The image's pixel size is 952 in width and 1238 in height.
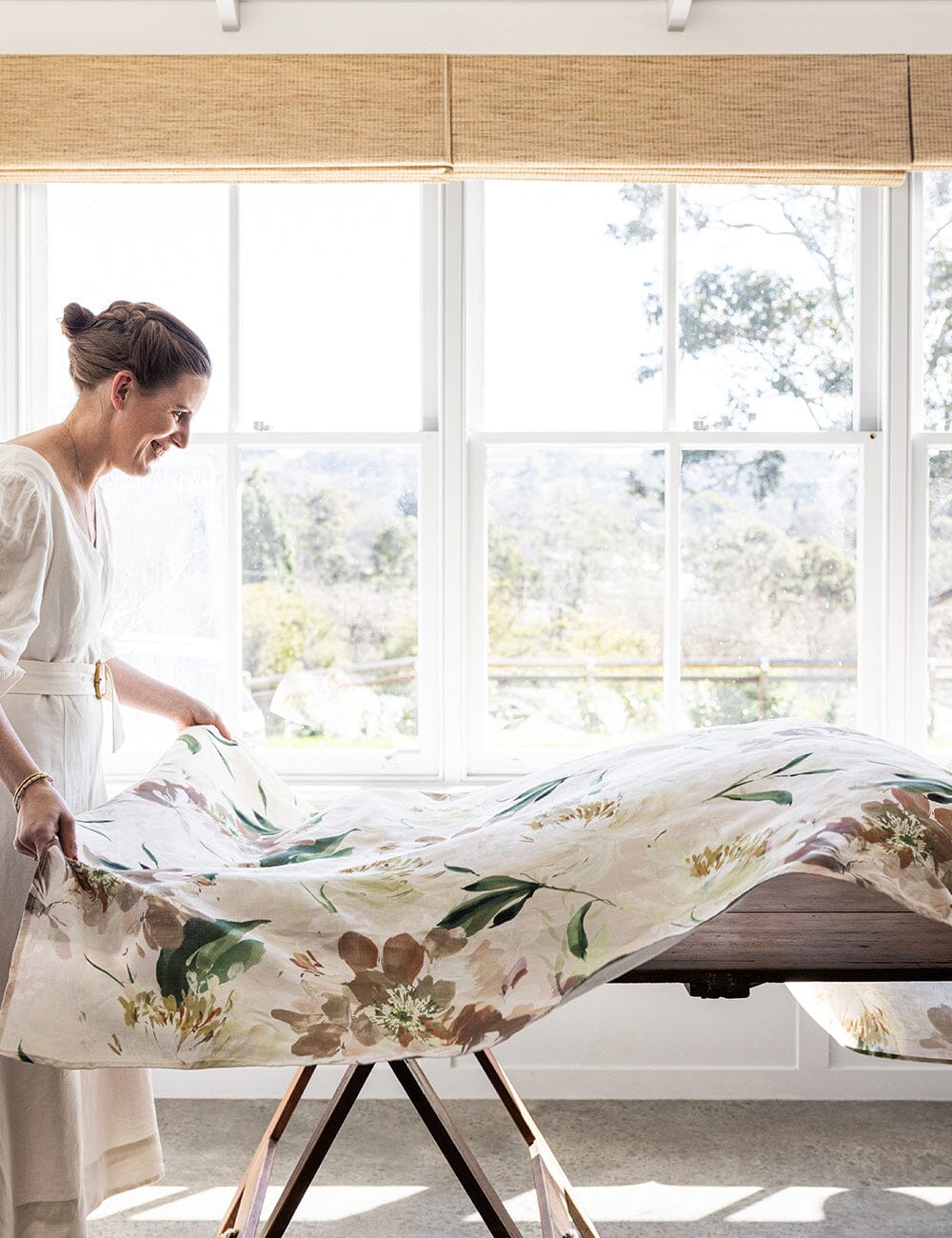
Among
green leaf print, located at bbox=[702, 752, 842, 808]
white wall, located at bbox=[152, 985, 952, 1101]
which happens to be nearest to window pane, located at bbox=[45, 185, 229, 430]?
white wall, located at bbox=[152, 985, 952, 1101]

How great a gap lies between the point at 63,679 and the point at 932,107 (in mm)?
2629

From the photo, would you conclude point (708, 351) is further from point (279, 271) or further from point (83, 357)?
point (83, 357)

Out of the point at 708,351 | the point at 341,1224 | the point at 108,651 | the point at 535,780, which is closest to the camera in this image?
the point at 535,780

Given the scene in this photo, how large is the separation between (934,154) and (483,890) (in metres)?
2.49

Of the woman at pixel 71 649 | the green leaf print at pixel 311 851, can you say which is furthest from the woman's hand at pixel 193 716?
the green leaf print at pixel 311 851

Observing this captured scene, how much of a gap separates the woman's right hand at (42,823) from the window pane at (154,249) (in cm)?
186

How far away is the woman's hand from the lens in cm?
220

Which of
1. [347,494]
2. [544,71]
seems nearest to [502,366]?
[347,494]

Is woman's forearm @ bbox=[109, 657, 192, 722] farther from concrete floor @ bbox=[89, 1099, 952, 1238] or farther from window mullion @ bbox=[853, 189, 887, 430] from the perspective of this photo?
window mullion @ bbox=[853, 189, 887, 430]

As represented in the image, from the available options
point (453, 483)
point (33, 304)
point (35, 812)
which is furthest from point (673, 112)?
point (35, 812)

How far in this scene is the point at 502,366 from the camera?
10.3 ft

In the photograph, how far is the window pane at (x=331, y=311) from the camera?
312 cm

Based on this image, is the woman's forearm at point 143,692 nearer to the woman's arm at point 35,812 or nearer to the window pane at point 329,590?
the woman's arm at point 35,812

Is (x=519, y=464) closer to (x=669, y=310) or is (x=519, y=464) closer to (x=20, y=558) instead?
(x=669, y=310)
